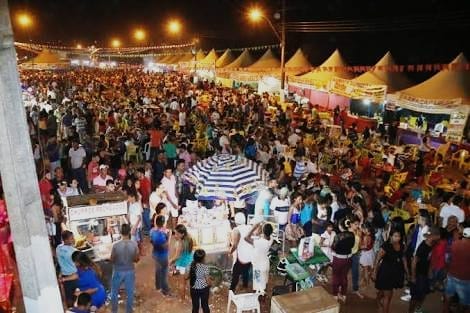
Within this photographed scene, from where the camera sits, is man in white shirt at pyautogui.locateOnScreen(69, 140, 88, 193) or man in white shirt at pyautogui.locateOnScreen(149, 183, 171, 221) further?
man in white shirt at pyautogui.locateOnScreen(69, 140, 88, 193)

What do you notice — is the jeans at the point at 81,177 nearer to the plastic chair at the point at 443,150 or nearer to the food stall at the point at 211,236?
the food stall at the point at 211,236

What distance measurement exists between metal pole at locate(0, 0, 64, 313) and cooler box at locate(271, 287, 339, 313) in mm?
2640

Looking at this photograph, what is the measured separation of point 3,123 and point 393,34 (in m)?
32.0

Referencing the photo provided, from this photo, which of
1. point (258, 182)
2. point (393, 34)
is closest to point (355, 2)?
point (393, 34)

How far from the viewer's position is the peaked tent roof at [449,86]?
15.2 m

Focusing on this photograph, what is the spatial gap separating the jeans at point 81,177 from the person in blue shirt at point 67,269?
5.48 metres

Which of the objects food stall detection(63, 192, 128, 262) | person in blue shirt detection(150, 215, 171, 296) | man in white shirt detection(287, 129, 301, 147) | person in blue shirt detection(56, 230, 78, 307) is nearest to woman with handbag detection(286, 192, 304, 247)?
person in blue shirt detection(150, 215, 171, 296)

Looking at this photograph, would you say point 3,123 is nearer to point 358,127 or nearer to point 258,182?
point 258,182

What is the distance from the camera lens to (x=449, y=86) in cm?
1564

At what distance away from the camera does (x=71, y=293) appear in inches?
253

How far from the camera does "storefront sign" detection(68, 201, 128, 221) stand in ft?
24.9

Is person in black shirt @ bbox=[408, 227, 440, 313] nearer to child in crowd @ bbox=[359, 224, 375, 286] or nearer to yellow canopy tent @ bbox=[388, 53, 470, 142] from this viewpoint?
child in crowd @ bbox=[359, 224, 375, 286]

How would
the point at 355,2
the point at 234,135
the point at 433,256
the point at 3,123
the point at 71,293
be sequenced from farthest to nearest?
the point at 355,2
the point at 234,135
the point at 433,256
the point at 71,293
the point at 3,123

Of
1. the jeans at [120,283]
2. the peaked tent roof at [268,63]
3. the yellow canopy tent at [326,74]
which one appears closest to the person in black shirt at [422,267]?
the jeans at [120,283]
